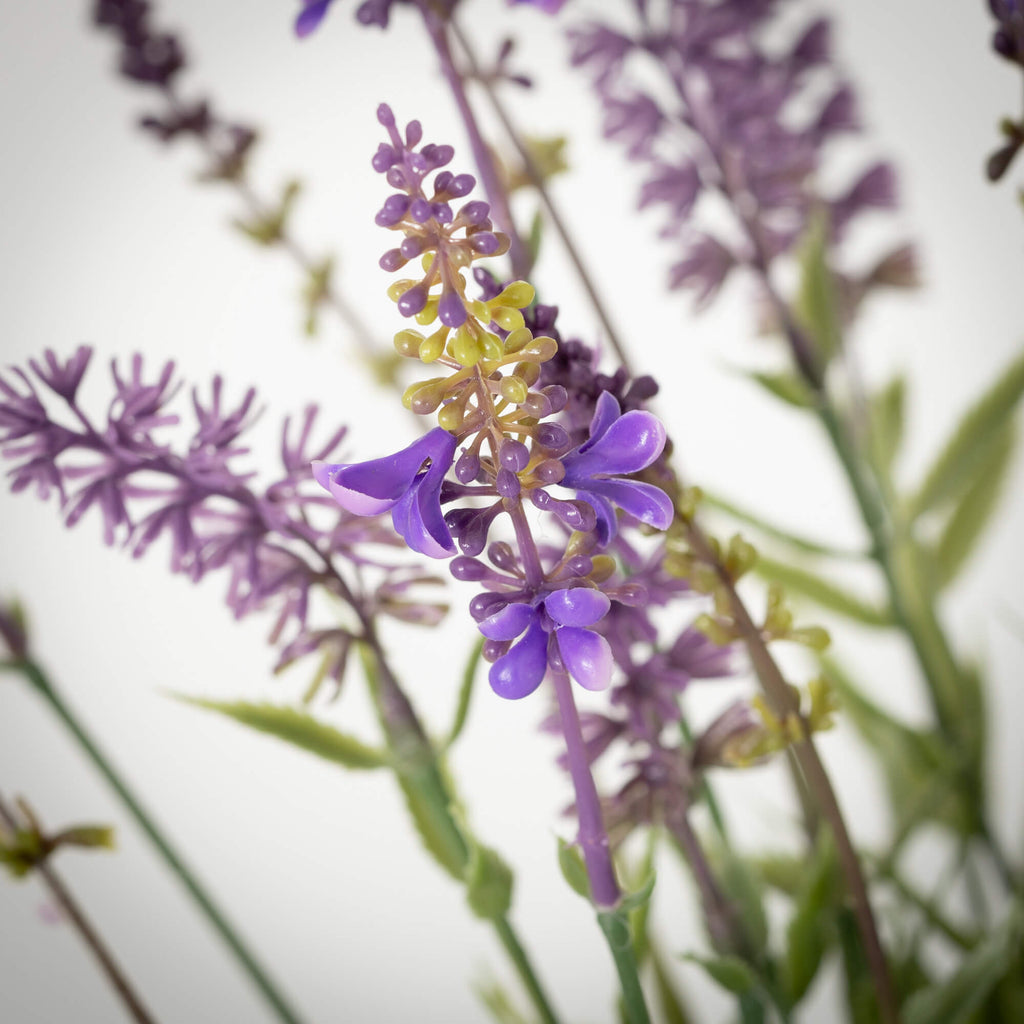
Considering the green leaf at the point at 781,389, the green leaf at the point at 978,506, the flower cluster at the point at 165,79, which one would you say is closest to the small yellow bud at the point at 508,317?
the green leaf at the point at 781,389

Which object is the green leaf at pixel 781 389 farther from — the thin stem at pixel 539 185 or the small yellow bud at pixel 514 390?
the small yellow bud at pixel 514 390

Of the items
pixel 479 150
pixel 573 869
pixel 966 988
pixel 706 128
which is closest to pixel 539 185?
pixel 479 150

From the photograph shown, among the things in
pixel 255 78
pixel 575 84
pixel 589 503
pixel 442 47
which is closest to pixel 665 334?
pixel 575 84

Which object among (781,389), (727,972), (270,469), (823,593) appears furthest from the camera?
(270,469)

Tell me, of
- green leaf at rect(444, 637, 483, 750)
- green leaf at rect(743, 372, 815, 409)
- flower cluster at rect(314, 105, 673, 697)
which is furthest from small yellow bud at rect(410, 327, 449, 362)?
green leaf at rect(743, 372, 815, 409)

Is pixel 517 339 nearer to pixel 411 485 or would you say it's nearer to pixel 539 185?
pixel 411 485

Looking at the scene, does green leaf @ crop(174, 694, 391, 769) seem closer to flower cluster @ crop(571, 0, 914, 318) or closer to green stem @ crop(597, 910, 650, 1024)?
green stem @ crop(597, 910, 650, 1024)

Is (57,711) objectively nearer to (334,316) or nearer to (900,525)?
(334,316)
